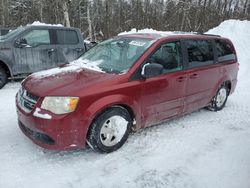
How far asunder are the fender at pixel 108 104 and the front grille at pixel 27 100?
72 cm

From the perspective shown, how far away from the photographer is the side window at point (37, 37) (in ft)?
26.6

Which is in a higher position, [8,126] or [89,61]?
[89,61]

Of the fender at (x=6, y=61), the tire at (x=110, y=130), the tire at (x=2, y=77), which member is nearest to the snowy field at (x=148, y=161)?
the tire at (x=110, y=130)

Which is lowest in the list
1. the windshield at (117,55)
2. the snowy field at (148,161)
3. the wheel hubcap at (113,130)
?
the snowy field at (148,161)

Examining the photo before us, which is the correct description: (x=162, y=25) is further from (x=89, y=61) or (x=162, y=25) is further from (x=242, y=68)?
(x=89, y=61)

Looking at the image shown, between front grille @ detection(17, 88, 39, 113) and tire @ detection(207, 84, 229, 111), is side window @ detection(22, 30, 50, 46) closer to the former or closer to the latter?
front grille @ detection(17, 88, 39, 113)

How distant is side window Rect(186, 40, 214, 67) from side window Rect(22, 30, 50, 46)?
4.69m

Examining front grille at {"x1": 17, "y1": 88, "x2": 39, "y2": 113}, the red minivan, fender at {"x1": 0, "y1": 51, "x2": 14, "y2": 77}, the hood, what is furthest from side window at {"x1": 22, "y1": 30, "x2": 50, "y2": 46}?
front grille at {"x1": 17, "y1": 88, "x2": 39, "y2": 113}

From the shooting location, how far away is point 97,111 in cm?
390

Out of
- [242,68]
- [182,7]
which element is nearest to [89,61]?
[242,68]

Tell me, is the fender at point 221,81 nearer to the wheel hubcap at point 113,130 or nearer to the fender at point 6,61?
the wheel hubcap at point 113,130

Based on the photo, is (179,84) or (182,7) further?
(182,7)

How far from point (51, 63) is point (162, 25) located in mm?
23710

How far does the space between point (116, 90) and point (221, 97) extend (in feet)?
10.7
